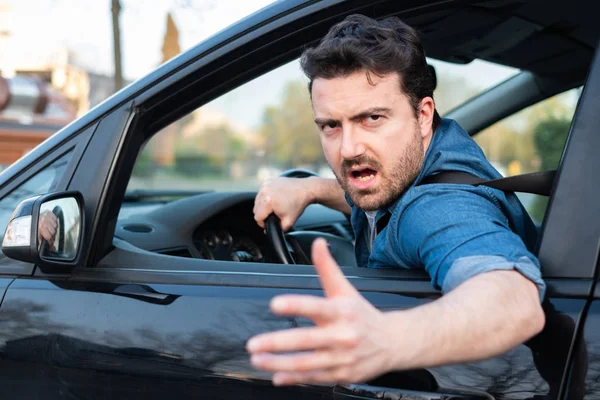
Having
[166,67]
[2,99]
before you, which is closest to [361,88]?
[166,67]

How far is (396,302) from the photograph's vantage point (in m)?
1.46

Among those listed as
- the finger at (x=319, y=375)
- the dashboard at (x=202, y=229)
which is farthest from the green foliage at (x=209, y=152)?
the finger at (x=319, y=375)

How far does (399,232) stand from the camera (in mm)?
1563

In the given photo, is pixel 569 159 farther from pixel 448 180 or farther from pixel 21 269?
pixel 21 269

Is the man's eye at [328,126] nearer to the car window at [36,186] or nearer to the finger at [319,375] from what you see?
the car window at [36,186]

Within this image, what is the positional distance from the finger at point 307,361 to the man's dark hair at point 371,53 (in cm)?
87

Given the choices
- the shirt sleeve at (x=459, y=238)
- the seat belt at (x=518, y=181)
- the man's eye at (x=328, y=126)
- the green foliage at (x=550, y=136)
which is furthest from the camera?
the green foliage at (x=550, y=136)

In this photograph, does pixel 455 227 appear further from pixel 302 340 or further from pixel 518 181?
pixel 302 340

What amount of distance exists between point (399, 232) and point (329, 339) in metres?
0.57

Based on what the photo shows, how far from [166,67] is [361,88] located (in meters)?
0.48

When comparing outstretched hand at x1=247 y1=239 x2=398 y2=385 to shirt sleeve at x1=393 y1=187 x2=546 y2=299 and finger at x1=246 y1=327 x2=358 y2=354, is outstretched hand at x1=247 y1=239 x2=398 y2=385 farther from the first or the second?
shirt sleeve at x1=393 y1=187 x2=546 y2=299

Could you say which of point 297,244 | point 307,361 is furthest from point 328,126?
point 307,361

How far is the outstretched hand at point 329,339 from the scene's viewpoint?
1025mm

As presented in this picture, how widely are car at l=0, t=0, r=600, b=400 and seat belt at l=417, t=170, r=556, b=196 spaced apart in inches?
4.8
